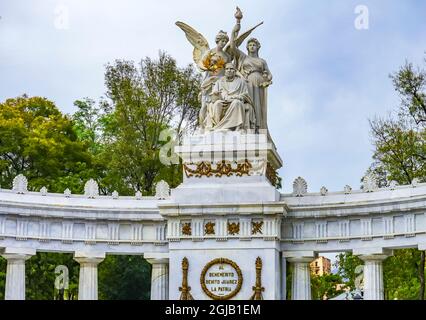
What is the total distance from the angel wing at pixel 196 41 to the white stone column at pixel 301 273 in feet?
32.2

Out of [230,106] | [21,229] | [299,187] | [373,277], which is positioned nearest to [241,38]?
[230,106]

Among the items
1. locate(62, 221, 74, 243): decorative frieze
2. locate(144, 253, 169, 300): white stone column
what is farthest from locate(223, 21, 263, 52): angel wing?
locate(62, 221, 74, 243): decorative frieze

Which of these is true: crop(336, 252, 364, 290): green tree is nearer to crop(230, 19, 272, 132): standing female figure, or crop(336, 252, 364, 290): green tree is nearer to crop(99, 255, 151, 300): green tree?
crop(99, 255, 151, 300): green tree

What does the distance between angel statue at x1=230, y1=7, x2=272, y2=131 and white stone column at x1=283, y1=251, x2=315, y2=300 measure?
19.0ft

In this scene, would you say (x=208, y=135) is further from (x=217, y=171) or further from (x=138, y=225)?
(x=138, y=225)

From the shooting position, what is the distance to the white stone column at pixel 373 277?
42.2 metres

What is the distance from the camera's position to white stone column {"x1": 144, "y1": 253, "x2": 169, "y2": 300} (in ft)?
149

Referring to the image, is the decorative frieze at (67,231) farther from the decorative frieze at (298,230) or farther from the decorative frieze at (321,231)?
the decorative frieze at (321,231)

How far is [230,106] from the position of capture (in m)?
43.5

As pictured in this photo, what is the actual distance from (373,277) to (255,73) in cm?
1026

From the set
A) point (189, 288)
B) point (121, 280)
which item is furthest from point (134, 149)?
point (189, 288)

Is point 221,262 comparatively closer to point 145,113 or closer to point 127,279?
point 127,279

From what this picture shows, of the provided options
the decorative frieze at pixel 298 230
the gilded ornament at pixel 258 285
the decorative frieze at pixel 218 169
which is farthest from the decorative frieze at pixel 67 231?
the decorative frieze at pixel 298 230

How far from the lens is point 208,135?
43.4 m
